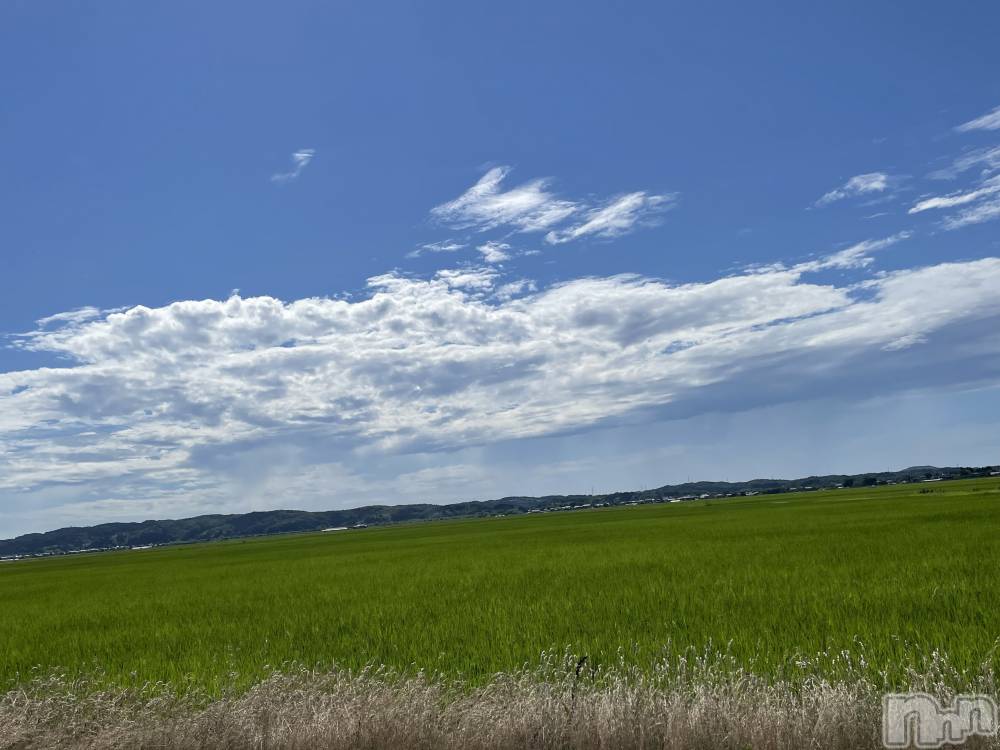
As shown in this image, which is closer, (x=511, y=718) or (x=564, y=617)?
(x=511, y=718)

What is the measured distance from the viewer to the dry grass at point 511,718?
20.1ft

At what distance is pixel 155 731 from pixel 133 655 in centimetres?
738

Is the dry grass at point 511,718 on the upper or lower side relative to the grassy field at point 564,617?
upper

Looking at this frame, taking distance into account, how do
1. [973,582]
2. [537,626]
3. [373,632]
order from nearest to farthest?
[537,626], [373,632], [973,582]

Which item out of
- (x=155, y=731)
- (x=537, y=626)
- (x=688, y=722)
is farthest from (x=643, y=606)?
(x=155, y=731)

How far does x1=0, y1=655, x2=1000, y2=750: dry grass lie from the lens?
6.12 metres

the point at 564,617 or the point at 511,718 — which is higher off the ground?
the point at 511,718

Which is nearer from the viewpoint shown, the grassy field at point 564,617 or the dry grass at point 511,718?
the dry grass at point 511,718

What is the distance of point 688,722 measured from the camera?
624 centimetres

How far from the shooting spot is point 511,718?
21.5ft

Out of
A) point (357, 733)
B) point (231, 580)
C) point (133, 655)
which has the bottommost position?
point (231, 580)

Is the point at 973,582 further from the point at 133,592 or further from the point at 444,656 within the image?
the point at 133,592

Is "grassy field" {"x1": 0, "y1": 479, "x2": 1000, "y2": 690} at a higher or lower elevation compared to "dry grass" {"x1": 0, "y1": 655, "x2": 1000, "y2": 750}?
lower

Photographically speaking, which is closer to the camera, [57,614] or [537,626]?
[537,626]
